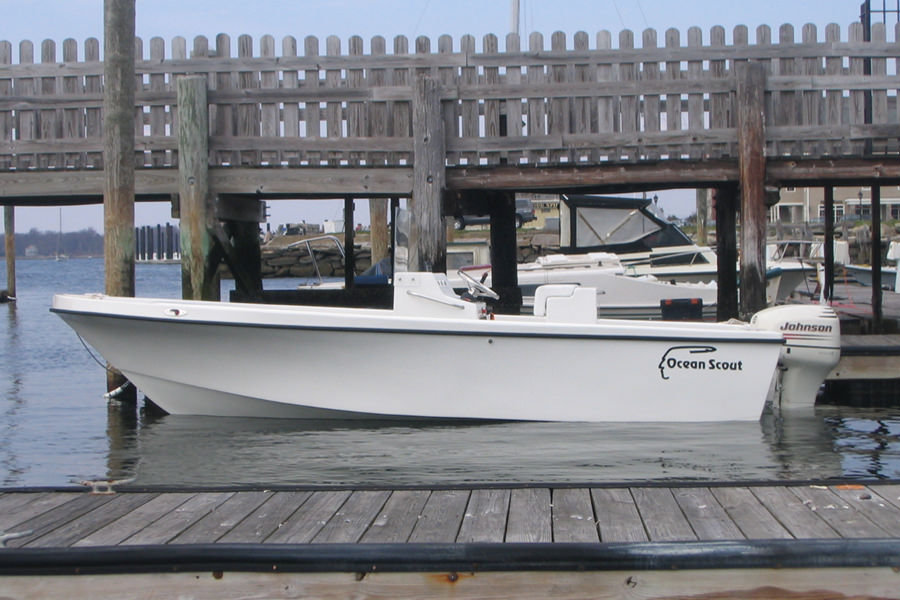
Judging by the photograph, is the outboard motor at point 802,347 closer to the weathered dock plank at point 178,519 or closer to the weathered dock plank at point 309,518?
the weathered dock plank at point 309,518

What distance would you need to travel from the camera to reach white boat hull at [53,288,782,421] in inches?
341

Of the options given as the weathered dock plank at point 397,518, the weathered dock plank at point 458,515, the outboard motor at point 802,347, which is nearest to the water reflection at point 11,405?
the weathered dock plank at point 458,515

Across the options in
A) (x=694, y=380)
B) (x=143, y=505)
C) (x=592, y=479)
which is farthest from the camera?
(x=694, y=380)

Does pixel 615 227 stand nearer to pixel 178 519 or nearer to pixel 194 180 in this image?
pixel 194 180

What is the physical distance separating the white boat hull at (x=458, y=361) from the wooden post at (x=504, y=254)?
416cm

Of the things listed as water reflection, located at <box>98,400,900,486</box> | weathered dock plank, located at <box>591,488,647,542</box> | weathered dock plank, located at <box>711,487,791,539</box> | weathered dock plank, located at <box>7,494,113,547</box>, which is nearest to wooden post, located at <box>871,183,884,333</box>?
water reflection, located at <box>98,400,900,486</box>

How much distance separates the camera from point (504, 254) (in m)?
13.9

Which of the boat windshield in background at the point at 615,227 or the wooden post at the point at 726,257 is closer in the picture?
the wooden post at the point at 726,257

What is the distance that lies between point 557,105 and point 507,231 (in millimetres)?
3312

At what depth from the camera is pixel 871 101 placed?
10.7 m

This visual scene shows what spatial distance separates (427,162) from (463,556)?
7088 millimetres

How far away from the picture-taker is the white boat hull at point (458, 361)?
866cm

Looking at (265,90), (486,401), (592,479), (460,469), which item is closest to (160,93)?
(265,90)

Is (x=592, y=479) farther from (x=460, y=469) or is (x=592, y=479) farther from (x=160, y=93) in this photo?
(x=160, y=93)
